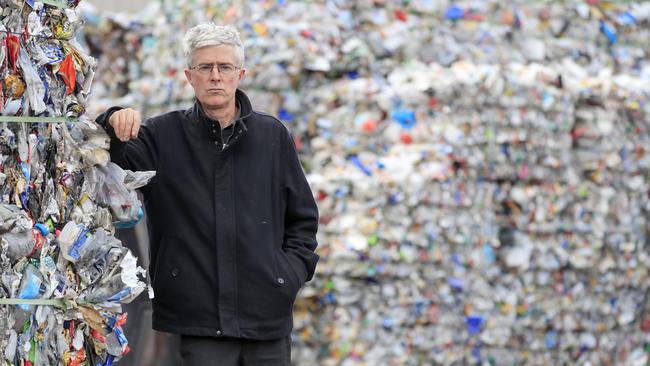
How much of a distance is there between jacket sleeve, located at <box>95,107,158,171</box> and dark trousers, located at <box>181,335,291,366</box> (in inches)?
22.4

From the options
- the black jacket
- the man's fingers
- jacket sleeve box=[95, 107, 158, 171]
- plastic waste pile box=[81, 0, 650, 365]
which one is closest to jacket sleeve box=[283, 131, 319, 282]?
the black jacket

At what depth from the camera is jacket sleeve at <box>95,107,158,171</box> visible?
15.1 feet

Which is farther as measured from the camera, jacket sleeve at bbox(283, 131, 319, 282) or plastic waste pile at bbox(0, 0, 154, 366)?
jacket sleeve at bbox(283, 131, 319, 282)

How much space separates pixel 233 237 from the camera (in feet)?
15.7

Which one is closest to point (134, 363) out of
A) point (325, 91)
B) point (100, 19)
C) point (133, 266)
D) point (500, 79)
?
point (133, 266)

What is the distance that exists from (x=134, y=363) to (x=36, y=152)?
89.0 inches

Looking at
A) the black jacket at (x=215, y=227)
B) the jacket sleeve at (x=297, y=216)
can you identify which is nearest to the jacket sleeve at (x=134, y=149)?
the black jacket at (x=215, y=227)

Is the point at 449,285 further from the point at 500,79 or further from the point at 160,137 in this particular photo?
the point at 160,137

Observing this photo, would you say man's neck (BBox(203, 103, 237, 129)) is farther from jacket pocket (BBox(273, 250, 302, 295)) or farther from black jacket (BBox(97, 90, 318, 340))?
jacket pocket (BBox(273, 250, 302, 295))

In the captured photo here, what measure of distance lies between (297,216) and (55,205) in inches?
39.4

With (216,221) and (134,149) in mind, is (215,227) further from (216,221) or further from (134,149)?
(134,149)

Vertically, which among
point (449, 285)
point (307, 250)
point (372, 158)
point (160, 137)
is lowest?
point (449, 285)

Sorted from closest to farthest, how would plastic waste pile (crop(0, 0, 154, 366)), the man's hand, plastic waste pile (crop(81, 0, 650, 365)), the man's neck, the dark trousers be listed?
1. plastic waste pile (crop(0, 0, 154, 366))
2. the man's hand
3. the dark trousers
4. the man's neck
5. plastic waste pile (crop(81, 0, 650, 365))

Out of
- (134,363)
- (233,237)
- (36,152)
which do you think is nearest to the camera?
(36,152)
